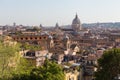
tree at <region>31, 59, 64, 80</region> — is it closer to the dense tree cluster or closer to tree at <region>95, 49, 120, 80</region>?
the dense tree cluster

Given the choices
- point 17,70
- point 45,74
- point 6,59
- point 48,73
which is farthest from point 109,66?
point 6,59

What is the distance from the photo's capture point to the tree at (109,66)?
3159 centimetres

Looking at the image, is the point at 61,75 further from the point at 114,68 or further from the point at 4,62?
the point at 114,68

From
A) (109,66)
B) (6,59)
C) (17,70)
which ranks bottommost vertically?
(109,66)

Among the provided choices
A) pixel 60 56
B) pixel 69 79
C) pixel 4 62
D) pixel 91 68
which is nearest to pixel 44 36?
pixel 60 56

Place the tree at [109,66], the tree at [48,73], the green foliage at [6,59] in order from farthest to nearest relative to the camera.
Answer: the tree at [109,66] < the green foliage at [6,59] < the tree at [48,73]

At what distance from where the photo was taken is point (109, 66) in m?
32.4

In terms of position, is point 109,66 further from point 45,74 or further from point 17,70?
point 17,70

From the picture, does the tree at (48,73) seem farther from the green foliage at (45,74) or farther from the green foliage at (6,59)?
the green foliage at (6,59)

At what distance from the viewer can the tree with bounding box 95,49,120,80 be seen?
31.6 metres

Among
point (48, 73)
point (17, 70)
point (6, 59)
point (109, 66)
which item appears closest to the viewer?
point (48, 73)

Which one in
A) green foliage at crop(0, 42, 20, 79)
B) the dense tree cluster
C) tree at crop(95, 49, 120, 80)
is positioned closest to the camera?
the dense tree cluster

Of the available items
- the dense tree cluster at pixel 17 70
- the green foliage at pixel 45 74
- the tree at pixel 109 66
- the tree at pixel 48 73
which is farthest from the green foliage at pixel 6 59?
the tree at pixel 109 66

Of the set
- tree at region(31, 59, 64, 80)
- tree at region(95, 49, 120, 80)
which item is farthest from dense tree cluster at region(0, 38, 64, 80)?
tree at region(95, 49, 120, 80)
